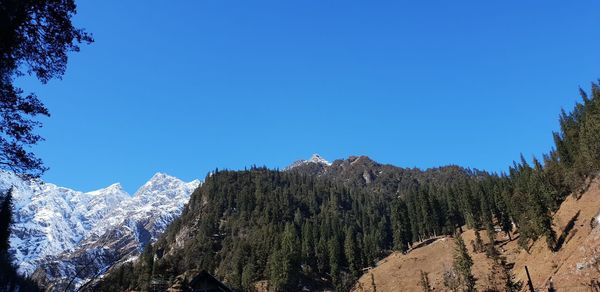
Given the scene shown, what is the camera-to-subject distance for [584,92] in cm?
15825

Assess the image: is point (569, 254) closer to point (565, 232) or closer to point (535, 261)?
point (565, 232)

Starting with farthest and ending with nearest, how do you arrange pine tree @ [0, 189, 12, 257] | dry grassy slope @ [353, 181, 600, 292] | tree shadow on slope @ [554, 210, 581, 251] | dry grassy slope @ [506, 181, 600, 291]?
pine tree @ [0, 189, 12, 257] → tree shadow on slope @ [554, 210, 581, 251] → dry grassy slope @ [353, 181, 600, 292] → dry grassy slope @ [506, 181, 600, 291]

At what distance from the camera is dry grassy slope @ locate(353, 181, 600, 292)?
59.1 m

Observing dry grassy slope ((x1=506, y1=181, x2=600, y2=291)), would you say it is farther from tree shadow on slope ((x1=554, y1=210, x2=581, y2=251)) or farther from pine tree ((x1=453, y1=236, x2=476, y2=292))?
pine tree ((x1=453, y1=236, x2=476, y2=292))

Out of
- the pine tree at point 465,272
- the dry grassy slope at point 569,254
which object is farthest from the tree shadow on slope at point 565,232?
the pine tree at point 465,272

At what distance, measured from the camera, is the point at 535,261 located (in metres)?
80.1

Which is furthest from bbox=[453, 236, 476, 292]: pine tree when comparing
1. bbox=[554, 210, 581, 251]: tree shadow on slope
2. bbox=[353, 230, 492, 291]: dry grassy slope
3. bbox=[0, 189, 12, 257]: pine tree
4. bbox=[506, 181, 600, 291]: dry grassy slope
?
bbox=[0, 189, 12, 257]: pine tree

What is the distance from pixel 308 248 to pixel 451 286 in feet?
230

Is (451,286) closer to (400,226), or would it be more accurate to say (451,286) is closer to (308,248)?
(400,226)

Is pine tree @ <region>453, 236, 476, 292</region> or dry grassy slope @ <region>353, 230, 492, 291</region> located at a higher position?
dry grassy slope @ <region>353, 230, 492, 291</region>

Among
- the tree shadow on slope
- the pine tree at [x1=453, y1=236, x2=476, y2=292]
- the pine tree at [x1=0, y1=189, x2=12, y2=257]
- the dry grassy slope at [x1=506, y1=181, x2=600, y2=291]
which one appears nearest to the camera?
the dry grassy slope at [x1=506, y1=181, x2=600, y2=291]

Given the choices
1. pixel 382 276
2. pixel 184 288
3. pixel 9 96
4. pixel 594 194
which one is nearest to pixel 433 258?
pixel 382 276

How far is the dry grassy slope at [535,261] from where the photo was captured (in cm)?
5912

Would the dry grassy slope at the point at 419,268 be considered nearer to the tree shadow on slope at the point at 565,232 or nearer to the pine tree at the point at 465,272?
the pine tree at the point at 465,272
